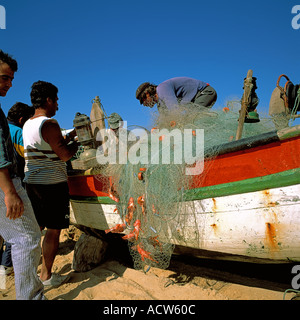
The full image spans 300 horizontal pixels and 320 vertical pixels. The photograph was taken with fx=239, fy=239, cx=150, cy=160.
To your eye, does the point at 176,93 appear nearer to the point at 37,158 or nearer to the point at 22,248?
the point at 37,158

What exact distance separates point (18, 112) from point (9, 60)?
5.74 ft

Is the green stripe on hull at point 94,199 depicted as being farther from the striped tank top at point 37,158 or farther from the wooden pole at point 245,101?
the wooden pole at point 245,101

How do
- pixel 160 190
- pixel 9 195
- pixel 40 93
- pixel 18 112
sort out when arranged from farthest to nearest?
pixel 18 112 < pixel 40 93 < pixel 160 190 < pixel 9 195

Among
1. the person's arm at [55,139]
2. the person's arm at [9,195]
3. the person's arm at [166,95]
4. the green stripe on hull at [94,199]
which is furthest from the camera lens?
the person's arm at [166,95]

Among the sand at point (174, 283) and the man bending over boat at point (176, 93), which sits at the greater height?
the man bending over boat at point (176, 93)

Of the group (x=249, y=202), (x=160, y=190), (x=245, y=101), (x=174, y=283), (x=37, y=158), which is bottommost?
(x=174, y=283)

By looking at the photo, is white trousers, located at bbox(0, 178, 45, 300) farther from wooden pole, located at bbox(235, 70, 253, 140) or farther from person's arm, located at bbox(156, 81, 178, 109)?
wooden pole, located at bbox(235, 70, 253, 140)

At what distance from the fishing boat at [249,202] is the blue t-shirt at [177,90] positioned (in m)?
1.35

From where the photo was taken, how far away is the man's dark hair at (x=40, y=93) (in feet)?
9.62

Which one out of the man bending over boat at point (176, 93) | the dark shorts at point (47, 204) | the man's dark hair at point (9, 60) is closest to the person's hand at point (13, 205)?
the dark shorts at point (47, 204)

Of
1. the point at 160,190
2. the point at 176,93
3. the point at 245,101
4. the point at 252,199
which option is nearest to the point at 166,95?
the point at 176,93

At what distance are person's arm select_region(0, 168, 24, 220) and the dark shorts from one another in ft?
2.89

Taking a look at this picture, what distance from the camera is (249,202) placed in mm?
2332
